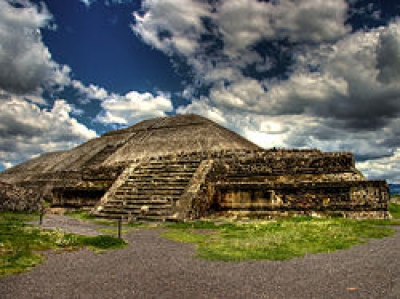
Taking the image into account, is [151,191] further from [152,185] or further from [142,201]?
[142,201]

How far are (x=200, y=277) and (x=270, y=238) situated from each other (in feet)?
12.9

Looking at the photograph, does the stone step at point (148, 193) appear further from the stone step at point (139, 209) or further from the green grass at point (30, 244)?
the green grass at point (30, 244)

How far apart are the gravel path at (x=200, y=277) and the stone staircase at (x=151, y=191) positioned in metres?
6.88

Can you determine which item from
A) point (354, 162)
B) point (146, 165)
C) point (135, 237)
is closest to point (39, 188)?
point (146, 165)

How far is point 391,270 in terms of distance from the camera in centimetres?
589

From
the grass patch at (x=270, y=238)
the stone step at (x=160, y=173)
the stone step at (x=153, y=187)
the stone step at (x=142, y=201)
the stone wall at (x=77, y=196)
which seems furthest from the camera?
the stone wall at (x=77, y=196)

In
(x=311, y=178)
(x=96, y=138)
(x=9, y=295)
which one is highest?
(x=96, y=138)

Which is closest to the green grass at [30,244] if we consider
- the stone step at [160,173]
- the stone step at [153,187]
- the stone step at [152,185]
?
the stone step at [153,187]

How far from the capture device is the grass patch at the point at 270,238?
24.1 feet

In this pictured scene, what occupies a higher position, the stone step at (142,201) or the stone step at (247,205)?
the stone step at (142,201)

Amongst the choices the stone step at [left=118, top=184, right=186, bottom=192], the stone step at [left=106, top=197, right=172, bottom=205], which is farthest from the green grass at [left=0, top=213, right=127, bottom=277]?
Result: the stone step at [left=118, top=184, right=186, bottom=192]

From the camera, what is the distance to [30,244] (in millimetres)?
7828

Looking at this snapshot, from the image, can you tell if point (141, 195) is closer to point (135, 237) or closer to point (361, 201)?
point (135, 237)

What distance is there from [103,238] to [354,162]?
1424cm
